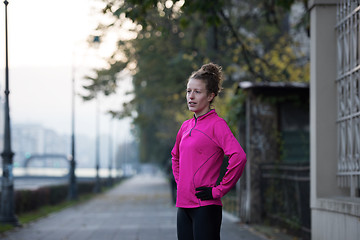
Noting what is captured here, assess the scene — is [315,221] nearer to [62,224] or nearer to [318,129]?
[318,129]

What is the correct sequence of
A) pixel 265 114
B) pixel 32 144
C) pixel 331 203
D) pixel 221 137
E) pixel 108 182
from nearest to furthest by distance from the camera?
pixel 221 137 → pixel 331 203 → pixel 265 114 → pixel 108 182 → pixel 32 144

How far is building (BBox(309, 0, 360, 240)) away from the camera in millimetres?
7242

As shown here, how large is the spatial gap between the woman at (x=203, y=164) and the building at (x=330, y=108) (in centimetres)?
326

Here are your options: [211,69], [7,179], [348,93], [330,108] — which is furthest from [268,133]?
[211,69]

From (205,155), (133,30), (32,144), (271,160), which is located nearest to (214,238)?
Answer: (205,155)

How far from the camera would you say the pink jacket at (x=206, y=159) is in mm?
4047

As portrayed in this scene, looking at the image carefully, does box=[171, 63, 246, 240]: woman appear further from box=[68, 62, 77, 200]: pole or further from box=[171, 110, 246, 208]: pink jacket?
box=[68, 62, 77, 200]: pole

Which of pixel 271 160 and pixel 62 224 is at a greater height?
pixel 271 160

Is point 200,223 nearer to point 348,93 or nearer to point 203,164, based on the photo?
point 203,164

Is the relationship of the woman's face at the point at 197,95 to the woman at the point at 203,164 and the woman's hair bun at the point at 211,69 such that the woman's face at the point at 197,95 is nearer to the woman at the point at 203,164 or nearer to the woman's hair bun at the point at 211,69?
the woman at the point at 203,164

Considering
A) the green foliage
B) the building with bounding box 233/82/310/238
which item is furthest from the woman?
the green foliage

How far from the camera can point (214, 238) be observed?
4168 mm

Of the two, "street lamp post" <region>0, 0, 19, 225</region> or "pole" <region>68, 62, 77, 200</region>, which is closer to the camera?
"street lamp post" <region>0, 0, 19, 225</region>

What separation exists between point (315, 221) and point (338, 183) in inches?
24.0
